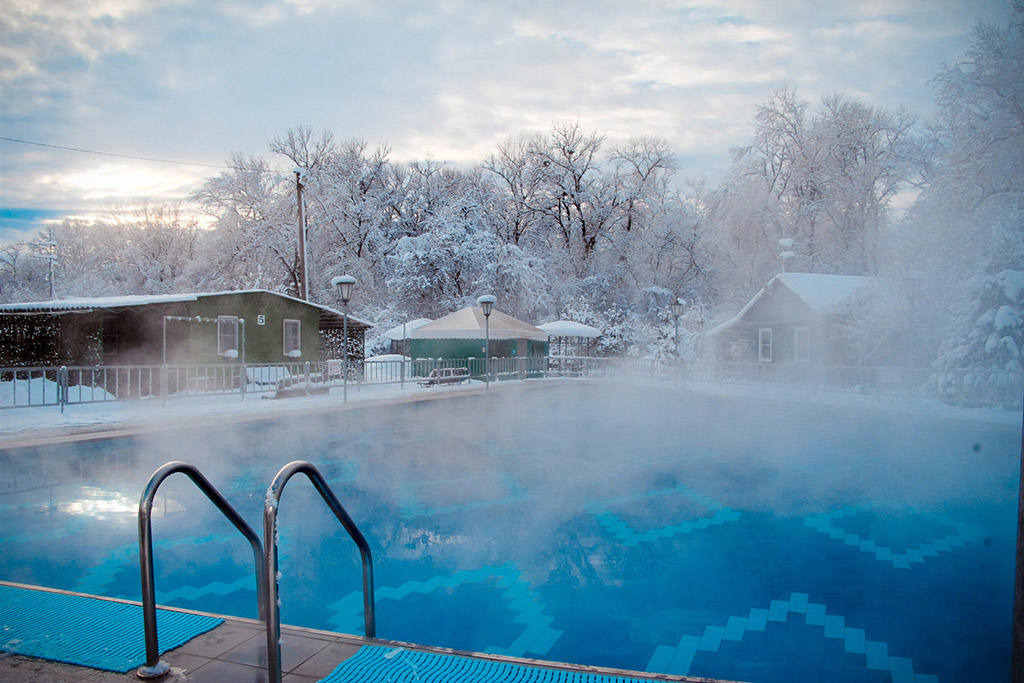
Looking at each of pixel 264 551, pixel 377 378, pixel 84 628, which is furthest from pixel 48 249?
pixel 264 551

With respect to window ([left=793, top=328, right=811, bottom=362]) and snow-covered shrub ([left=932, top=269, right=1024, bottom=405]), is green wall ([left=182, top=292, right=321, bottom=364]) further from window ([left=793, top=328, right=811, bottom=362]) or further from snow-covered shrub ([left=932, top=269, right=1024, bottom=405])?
snow-covered shrub ([left=932, top=269, right=1024, bottom=405])

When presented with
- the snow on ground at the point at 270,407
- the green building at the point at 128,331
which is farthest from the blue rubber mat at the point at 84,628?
the green building at the point at 128,331

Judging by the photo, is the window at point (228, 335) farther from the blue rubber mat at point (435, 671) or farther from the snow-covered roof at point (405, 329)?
the blue rubber mat at point (435, 671)

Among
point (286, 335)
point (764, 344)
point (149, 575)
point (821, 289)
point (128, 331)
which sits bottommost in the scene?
point (149, 575)

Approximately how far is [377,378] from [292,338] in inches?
114

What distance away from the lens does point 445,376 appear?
2033cm

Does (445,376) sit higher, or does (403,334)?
(403,334)

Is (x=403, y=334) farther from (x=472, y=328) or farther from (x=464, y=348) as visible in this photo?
(x=472, y=328)

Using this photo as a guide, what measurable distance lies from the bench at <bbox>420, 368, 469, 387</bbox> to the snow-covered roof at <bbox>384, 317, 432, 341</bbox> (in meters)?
3.78

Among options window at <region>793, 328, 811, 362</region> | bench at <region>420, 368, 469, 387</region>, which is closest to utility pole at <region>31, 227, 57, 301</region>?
bench at <region>420, 368, 469, 387</region>

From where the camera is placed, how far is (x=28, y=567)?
5305 mm

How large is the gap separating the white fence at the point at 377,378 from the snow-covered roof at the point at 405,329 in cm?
176

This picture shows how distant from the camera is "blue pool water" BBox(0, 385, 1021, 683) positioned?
4258 millimetres

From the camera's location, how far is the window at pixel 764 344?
78.8 ft
